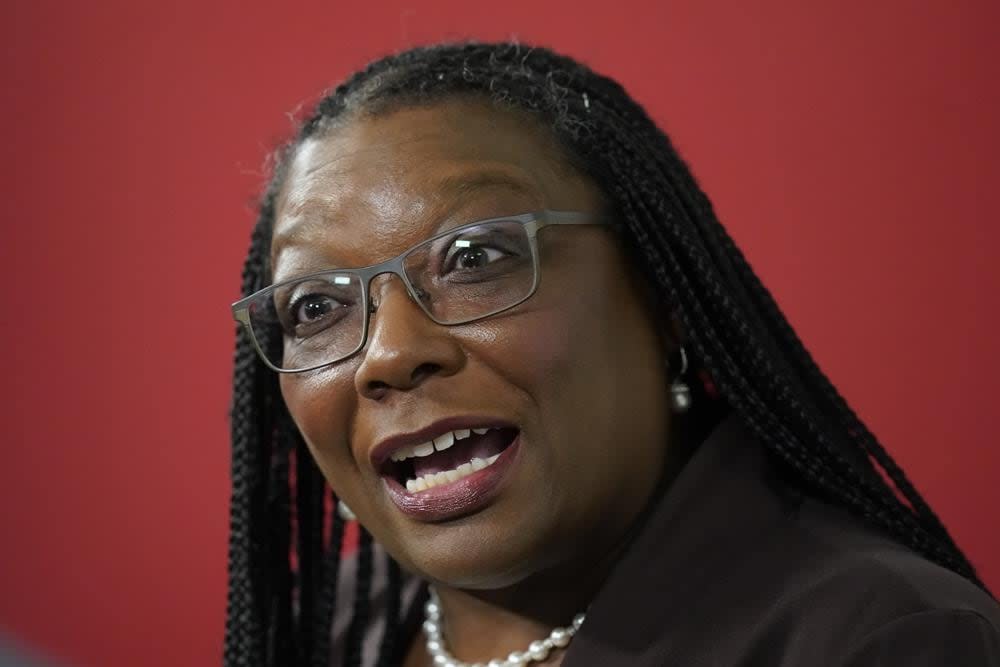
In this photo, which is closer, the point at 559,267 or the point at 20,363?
the point at 559,267

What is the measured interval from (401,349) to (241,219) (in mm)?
1297

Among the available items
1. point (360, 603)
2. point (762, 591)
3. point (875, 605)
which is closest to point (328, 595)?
point (360, 603)

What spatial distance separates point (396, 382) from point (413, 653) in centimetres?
63

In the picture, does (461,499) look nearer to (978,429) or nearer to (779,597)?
(779,597)

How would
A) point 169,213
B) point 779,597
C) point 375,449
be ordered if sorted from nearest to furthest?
point 779,597, point 375,449, point 169,213

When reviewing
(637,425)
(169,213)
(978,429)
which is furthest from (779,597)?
(169,213)

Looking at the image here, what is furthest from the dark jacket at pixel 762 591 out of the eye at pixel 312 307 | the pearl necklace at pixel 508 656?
the eye at pixel 312 307

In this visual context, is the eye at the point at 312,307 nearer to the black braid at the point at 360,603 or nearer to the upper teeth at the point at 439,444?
the upper teeth at the point at 439,444

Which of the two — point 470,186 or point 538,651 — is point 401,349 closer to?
point 470,186

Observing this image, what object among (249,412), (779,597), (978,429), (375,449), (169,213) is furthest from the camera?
(169,213)

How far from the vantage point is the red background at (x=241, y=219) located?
219 cm

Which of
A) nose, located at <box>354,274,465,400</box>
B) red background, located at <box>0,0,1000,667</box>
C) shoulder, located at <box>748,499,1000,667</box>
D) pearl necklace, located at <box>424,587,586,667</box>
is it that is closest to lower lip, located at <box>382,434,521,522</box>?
nose, located at <box>354,274,465,400</box>

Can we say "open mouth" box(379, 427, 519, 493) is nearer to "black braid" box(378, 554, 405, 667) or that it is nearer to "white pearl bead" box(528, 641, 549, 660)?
"white pearl bead" box(528, 641, 549, 660)

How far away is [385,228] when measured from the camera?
1.46 metres
